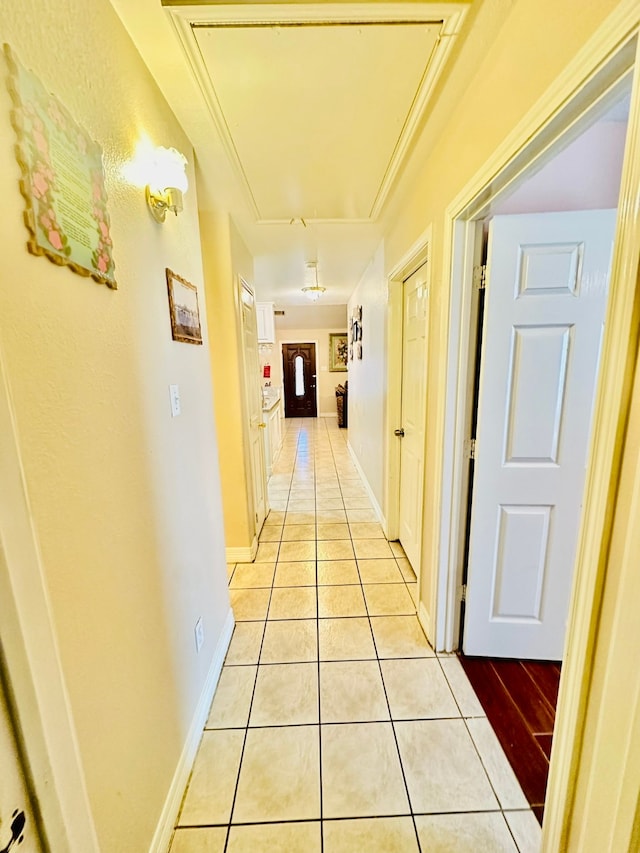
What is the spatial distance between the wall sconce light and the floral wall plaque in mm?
276

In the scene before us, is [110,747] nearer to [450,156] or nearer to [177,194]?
[177,194]

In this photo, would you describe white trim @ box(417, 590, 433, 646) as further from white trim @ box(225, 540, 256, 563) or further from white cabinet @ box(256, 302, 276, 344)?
white cabinet @ box(256, 302, 276, 344)

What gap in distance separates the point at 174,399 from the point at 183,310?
38 centimetres

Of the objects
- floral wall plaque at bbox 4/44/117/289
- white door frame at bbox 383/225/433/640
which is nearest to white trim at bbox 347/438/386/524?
white door frame at bbox 383/225/433/640

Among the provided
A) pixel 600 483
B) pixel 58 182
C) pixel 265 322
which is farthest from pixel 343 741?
pixel 265 322

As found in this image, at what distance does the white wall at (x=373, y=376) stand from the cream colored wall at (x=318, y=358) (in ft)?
13.0

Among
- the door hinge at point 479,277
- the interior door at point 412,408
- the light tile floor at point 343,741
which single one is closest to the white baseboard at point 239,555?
the light tile floor at point 343,741

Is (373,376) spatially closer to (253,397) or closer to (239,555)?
(253,397)

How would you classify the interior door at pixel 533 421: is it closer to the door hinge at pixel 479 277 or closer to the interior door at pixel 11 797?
the door hinge at pixel 479 277

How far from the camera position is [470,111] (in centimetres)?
121

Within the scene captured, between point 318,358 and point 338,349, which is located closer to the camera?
point 338,349

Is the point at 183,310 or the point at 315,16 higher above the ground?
the point at 315,16

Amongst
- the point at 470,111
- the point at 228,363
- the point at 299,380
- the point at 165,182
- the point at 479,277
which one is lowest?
the point at 299,380

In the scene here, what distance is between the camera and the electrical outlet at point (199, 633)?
1396 mm
